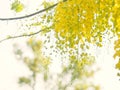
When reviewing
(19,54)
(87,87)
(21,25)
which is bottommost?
(21,25)

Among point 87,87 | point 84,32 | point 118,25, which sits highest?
point 87,87

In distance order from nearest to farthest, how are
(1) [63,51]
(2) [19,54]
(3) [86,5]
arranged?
1. (3) [86,5]
2. (1) [63,51]
3. (2) [19,54]

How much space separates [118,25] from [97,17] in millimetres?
573

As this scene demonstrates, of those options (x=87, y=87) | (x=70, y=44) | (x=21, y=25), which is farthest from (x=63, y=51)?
(x=87, y=87)

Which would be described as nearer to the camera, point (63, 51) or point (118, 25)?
point (118, 25)

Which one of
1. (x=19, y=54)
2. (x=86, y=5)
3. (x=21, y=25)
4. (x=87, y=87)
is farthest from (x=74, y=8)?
(x=87, y=87)

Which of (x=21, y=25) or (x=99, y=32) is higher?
(x=21, y=25)

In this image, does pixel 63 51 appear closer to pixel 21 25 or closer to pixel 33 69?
pixel 21 25

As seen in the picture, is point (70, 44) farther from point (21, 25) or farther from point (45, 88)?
point (45, 88)

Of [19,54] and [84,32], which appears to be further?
[19,54]

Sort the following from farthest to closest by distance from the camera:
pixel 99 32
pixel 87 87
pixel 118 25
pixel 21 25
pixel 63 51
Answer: pixel 87 87, pixel 21 25, pixel 63 51, pixel 99 32, pixel 118 25

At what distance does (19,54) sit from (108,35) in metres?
14.3

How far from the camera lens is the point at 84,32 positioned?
529cm

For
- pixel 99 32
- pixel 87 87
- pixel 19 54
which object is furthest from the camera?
pixel 87 87
